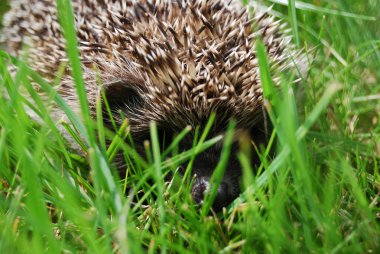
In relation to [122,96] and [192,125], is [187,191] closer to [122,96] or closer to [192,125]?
[192,125]

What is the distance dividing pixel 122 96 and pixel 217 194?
2.58 feet

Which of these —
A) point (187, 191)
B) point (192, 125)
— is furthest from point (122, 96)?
point (187, 191)

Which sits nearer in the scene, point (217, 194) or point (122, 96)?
point (217, 194)

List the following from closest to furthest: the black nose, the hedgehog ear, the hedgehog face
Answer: the black nose, the hedgehog face, the hedgehog ear

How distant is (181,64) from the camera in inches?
99.0

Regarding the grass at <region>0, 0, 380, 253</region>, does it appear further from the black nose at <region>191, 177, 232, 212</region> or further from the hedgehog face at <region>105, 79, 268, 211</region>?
the hedgehog face at <region>105, 79, 268, 211</region>

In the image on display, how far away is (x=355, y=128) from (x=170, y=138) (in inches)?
34.3

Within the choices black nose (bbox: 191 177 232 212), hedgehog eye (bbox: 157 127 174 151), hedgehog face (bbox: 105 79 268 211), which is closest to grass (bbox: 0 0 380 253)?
black nose (bbox: 191 177 232 212)

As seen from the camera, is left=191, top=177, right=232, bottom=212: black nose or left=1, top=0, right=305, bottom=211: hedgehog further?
left=1, top=0, right=305, bottom=211: hedgehog

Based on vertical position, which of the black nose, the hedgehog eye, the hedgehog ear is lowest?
the black nose

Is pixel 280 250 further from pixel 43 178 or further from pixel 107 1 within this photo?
pixel 107 1

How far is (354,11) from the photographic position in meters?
3.02

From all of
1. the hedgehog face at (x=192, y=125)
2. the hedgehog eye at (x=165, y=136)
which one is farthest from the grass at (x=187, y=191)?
the hedgehog eye at (x=165, y=136)

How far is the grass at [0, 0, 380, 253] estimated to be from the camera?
5.07ft
